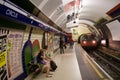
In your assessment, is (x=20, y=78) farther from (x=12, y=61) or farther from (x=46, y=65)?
(x=46, y=65)

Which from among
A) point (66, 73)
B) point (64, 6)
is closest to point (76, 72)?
point (66, 73)

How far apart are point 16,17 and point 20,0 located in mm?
1819

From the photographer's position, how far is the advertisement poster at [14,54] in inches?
217

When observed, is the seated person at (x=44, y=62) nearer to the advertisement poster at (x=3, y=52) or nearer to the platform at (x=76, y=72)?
the platform at (x=76, y=72)

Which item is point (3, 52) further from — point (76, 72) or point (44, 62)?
point (76, 72)

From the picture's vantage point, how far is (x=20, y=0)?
646 cm

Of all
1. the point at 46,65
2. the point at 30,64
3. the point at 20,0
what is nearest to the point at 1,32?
the point at 20,0

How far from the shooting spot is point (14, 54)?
5988 mm

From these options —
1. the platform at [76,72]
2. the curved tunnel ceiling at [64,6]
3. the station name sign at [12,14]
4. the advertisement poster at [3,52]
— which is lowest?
the platform at [76,72]

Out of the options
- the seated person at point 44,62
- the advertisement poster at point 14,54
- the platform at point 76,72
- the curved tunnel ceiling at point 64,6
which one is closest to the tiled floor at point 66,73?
the platform at point 76,72

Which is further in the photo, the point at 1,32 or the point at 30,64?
the point at 30,64

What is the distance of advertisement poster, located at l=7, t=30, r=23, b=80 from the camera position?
5.52 meters

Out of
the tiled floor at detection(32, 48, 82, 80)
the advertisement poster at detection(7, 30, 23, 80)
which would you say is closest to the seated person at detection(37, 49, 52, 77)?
the tiled floor at detection(32, 48, 82, 80)

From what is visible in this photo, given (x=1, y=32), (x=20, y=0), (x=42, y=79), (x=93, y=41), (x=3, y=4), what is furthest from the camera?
(x=93, y=41)
